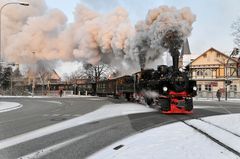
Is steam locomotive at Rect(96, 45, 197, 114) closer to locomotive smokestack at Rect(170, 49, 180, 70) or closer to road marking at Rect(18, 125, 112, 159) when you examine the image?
locomotive smokestack at Rect(170, 49, 180, 70)

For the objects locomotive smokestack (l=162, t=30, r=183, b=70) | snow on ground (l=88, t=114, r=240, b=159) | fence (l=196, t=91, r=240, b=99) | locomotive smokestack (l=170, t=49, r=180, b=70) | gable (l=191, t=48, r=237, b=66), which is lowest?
snow on ground (l=88, t=114, r=240, b=159)

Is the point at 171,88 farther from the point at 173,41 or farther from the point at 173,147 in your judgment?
the point at 173,147

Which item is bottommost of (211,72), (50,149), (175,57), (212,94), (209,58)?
(50,149)

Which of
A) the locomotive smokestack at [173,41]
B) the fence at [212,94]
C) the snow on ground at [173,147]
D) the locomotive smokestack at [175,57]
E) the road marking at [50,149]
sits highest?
the locomotive smokestack at [173,41]

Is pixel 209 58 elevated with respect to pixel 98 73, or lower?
elevated

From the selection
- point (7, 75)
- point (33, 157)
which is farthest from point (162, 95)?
point (7, 75)

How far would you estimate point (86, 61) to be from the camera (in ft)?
111

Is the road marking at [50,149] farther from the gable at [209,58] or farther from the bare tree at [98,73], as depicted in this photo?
the gable at [209,58]

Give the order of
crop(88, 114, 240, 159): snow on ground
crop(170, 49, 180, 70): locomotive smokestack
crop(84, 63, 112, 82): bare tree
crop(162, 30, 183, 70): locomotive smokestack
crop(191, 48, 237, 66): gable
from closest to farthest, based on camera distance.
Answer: crop(88, 114, 240, 159): snow on ground
crop(170, 49, 180, 70): locomotive smokestack
crop(162, 30, 183, 70): locomotive smokestack
crop(191, 48, 237, 66): gable
crop(84, 63, 112, 82): bare tree

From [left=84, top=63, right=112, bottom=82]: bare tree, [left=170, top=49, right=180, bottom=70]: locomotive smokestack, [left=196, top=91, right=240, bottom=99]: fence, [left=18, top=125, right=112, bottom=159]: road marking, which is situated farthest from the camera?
[left=84, top=63, right=112, bottom=82]: bare tree

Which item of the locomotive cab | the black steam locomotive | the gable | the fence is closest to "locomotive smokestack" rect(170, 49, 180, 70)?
the black steam locomotive

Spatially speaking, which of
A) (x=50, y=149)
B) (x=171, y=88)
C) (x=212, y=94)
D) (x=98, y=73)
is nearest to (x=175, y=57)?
(x=171, y=88)

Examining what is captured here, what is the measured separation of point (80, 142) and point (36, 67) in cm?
2943

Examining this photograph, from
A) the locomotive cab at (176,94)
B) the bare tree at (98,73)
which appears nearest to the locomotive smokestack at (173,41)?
the locomotive cab at (176,94)
